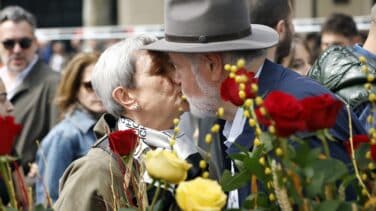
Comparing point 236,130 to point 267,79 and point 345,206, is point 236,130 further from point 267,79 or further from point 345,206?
point 345,206

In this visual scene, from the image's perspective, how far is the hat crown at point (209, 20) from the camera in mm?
3059

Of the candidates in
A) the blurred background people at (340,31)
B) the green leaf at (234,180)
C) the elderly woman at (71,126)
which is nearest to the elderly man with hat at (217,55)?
the green leaf at (234,180)

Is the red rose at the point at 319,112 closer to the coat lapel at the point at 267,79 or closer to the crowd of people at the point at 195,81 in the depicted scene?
the crowd of people at the point at 195,81

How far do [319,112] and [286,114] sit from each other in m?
0.08

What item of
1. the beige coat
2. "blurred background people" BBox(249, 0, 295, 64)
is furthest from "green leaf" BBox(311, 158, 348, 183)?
"blurred background people" BBox(249, 0, 295, 64)

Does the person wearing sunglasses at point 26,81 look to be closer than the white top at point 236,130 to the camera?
No

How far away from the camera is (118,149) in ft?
8.81

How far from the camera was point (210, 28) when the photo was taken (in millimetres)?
3068

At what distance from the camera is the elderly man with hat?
3016 mm

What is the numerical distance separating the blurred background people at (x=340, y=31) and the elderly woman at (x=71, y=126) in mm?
2126

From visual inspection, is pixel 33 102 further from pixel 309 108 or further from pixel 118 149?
pixel 309 108

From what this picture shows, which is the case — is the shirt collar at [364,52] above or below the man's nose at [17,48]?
above

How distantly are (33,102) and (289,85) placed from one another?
4.43 meters

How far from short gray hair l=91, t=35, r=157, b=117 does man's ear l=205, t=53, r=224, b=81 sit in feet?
2.31
